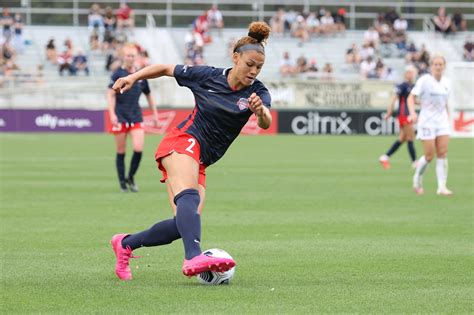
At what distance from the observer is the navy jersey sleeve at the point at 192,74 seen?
866cm

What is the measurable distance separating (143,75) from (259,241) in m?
3.38

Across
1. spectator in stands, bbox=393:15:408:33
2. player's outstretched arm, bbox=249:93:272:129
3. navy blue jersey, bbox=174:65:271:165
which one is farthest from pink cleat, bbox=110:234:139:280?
spectator in stands, bbox=393:15:408:33

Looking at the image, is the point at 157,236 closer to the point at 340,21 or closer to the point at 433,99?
the point at 433,99

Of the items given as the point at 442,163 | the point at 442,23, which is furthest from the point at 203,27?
the point at 442,163

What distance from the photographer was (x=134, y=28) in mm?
46906

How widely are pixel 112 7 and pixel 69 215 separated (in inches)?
1414

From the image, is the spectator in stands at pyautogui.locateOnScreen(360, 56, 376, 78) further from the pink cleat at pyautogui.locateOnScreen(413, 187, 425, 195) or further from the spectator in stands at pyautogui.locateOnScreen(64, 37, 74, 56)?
the pink cleat at pyautogui.locateOnScreen(413, 187, 425, 195)

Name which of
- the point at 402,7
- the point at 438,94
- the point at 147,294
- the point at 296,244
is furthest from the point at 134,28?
the point at 147,294

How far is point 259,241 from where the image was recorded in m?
11.3

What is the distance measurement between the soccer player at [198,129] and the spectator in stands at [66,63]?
34.8 metres

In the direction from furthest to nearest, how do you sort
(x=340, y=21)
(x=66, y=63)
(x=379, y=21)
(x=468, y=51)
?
(x=379, y=21), (x=340, y=21), (x=468, y=51), (x=66, y=63)

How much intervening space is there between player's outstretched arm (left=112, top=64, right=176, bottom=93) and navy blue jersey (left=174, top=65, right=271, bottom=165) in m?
0.10

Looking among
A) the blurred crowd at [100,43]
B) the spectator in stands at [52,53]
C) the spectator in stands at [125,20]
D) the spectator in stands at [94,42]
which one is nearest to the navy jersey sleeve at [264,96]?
the blurred crowd at [100,43]

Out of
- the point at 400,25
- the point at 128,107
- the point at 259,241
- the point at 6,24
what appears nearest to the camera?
the point at 259,241
